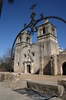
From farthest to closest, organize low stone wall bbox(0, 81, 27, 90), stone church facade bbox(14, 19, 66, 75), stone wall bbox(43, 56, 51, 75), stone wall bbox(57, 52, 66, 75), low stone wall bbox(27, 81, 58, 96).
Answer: stone wall bbox(43, 56, 51, 75) → stone church facade bbox(14, 19, 66, 75) → stone wall bbox(57, 52, 66, 75) → low stone wall bbox(0, 81, 27, 90) → low stone wall bbox(27, 81, 58, 96)

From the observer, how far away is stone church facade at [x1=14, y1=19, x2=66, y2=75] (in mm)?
16234

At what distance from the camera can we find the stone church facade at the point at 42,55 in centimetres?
1623

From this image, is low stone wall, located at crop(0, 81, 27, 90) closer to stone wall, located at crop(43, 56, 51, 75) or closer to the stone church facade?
the stone church facade

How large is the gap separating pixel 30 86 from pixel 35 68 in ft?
60.0

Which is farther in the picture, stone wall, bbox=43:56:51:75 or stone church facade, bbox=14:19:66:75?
stone wall, bbox=43:56:51:75

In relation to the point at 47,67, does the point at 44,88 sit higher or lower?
higher

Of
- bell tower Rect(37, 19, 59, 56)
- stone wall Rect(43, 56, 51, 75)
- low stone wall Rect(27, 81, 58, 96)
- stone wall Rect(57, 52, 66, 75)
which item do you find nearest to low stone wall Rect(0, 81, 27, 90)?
low stone wall Rect(27, 81, 58, 96)

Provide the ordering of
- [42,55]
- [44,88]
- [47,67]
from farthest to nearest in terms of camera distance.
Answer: [42,55], [47,67], [44,88]

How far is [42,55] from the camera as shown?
20656mm

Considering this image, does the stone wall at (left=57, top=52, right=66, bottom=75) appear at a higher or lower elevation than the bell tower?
lower

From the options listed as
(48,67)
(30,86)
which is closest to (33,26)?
(30,86)

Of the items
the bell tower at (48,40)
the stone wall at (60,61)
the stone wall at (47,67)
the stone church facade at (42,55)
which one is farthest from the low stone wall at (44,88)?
the bell tower at (48,40)

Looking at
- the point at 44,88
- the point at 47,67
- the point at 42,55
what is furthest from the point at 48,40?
the point at 44,88

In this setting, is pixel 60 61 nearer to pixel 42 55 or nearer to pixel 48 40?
pixel 42 55
